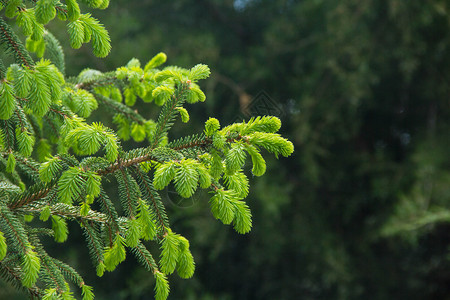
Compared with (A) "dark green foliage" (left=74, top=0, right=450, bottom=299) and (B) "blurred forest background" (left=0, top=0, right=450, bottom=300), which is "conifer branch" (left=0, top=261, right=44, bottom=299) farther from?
(A) "dark green foliage" (left=74, top=0, right=450, bottom=299)

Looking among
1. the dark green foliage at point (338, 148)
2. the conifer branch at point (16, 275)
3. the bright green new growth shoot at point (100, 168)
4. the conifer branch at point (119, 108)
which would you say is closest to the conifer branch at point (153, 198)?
the bright green new growth shoot at point (100, 168)

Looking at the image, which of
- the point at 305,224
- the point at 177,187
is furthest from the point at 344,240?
the point at 177,187

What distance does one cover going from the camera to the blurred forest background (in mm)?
4449

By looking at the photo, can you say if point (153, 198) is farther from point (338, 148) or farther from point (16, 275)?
point (338, 148)

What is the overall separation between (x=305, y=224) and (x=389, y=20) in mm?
2193

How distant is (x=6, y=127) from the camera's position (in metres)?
1.12

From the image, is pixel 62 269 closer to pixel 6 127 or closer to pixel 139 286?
pixel 6 127

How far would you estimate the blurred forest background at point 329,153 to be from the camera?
14.6ft

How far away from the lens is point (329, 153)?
477 cm

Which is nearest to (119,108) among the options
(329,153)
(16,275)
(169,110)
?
(169,110)

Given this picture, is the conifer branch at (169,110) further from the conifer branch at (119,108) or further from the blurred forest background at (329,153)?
the blurred forest background at (329,153)

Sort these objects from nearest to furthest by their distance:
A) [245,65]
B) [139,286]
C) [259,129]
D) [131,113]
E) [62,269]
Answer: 1. [259,129]
2. [62,269]
3. [131,113]
4. [139,286]
5. [245,65]

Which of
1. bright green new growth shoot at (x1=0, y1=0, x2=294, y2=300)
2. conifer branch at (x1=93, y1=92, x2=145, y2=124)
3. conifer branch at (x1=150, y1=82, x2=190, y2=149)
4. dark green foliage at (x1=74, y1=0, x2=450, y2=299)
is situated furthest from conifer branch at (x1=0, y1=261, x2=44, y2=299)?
dark green foliage at (x1=74, y1=0, x2=450, y2=299)

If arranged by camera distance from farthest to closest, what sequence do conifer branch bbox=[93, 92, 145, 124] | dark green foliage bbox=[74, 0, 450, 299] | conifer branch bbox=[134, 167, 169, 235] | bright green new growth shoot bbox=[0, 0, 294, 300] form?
dark green foliage bbox=[74, 0, 450, 299] < conifer branch bbox=[93, 92, 145, 124] < conifer branch bbox=[134, 167, 169, 235] < bright green new growth shoot bbox=[0, 0, 294, 300]
